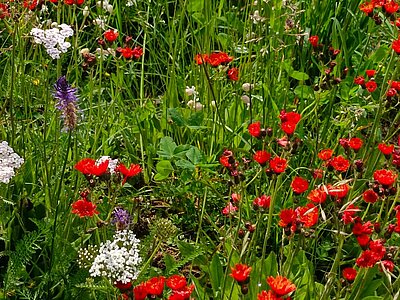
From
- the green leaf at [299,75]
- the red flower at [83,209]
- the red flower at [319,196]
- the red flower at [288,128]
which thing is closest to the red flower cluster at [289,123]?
the red flower at [288,128]

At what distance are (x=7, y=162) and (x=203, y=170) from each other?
2.48 ft

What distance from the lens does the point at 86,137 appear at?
2.11m

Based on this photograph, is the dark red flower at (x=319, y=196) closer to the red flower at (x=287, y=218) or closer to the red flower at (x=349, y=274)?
the red flower at (x=287, y=218)

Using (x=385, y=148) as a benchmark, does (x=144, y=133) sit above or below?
below

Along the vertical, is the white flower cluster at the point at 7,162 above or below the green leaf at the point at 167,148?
above

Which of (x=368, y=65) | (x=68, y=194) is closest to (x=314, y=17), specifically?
(x=368, y=65)

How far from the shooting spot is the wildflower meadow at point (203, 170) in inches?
58.1

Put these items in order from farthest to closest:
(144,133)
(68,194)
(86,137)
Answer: (144,133) < (86,137) < (68,194)

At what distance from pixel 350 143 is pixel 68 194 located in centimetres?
75

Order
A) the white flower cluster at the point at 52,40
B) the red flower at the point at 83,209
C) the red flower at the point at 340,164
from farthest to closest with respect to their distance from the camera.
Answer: the white flower cluster at the point at 52,40 → the red flower at the point at 340,164 → the red flower at the point at 83,209

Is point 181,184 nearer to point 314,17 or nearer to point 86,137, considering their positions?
point 86,137

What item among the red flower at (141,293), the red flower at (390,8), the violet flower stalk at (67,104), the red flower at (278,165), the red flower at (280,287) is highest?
the red flower at (390,8)

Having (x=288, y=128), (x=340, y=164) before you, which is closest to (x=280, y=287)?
(x=288, y=128)

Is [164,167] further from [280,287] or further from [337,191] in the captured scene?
[280,287]
